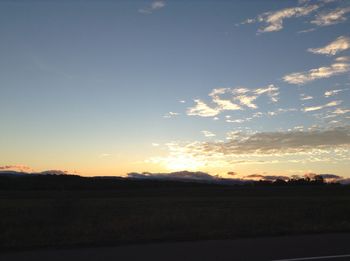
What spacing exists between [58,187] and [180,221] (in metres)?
105

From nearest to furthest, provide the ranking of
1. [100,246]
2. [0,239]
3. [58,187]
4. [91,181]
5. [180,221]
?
[100,246] < [0,239] < [180,221] < [58,187] < [91,181]

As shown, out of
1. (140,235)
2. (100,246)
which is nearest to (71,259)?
(100,246)

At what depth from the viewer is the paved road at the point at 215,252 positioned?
9977 mm

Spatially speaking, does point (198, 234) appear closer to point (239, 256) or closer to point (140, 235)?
point (140, 235)

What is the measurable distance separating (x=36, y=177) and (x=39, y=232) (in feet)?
405

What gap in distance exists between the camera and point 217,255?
10195 mm

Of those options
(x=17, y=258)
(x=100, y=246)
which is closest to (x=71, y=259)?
(x=17, y=258)

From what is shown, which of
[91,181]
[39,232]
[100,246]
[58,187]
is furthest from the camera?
[91,181]

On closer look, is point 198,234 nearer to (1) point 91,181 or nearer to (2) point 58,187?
(2) point 58,187

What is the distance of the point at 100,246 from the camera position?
11.9 metres

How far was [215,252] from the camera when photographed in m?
10.6

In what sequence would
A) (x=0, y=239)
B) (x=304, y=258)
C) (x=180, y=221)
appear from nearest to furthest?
(x=304, y=258) < (x=0, y=239) < (x=180, y=221)

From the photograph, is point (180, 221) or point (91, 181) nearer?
point (180, 221)

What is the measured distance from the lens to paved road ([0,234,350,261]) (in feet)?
32.7
